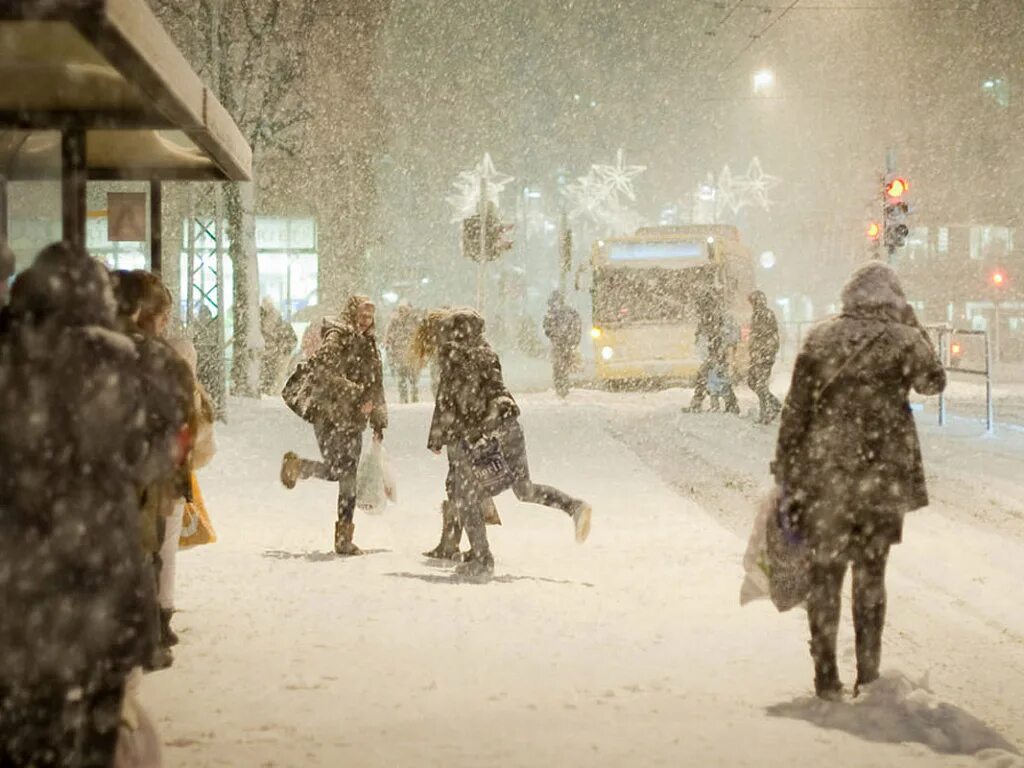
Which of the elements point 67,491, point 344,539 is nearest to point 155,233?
point 344,539

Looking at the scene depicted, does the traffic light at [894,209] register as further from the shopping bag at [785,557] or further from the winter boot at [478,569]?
the shopping bag at [785,557]

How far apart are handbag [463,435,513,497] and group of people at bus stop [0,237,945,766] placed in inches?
0.4

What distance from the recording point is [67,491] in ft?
12.9

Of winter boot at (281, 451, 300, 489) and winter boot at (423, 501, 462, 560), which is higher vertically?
winter boot at (281, 451, 300, 489)

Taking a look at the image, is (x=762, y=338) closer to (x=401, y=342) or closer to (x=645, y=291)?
(x=401, y=342)

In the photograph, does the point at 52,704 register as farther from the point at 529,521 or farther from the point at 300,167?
the point at 300,167

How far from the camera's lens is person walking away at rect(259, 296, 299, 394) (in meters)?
28.6

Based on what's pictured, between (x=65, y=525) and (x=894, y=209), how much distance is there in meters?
19.3

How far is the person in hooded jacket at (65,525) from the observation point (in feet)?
12.7

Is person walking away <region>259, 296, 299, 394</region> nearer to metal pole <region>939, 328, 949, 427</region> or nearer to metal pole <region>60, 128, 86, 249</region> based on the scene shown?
metal pole <region>939, 328, 949, 427</region>

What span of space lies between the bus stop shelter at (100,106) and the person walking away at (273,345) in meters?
18.8

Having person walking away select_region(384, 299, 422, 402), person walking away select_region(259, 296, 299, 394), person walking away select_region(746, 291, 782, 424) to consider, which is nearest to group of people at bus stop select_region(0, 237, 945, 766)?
person walking away select_region(746, 291, 782, 424)

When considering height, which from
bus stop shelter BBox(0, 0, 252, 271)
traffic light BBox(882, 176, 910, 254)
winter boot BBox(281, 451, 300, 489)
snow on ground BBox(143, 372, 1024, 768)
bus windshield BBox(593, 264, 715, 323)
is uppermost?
traffic light BBox(882, 176, 910, 254)

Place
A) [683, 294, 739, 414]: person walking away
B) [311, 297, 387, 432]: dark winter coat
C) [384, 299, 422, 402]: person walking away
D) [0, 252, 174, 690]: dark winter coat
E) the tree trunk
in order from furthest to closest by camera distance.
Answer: [384, 299, 422, 402]: person walking away → the tree trunk → [683, 294, 739, 414]: person walking away → [311, 297, 387, 432]: dark winter coat → [0, 252, 174, 690]: dark winter coat
